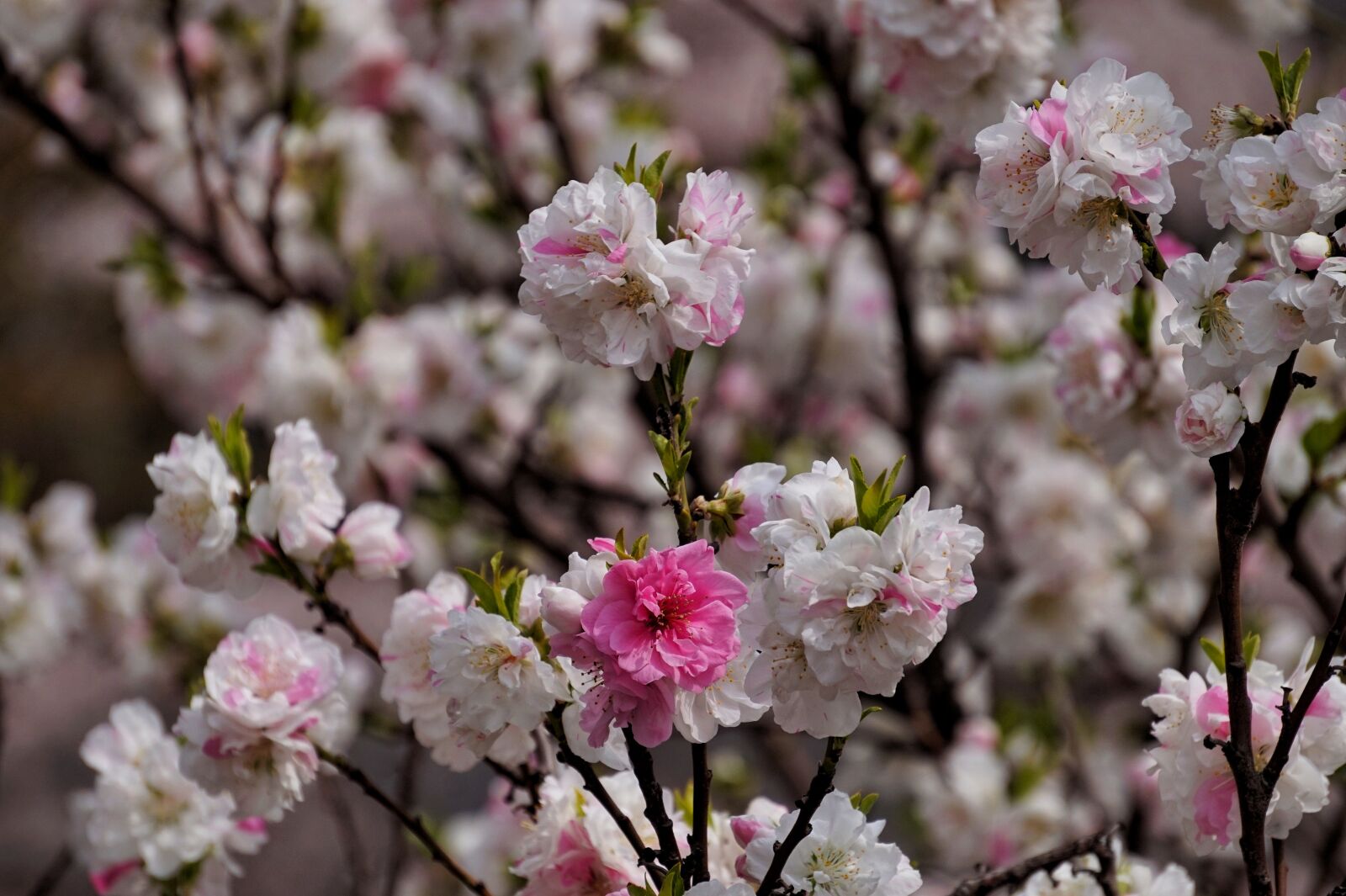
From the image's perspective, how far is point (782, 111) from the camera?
2.32 m

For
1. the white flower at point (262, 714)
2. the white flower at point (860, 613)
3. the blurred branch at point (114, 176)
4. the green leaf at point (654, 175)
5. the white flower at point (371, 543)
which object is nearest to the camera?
the white flower at point (860, 613)

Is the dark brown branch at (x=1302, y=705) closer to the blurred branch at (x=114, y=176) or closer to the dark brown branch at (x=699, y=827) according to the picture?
the dark brown branch at (x=699, y=827)

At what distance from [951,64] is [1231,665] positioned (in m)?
0.68

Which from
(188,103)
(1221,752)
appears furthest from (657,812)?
(188,103)

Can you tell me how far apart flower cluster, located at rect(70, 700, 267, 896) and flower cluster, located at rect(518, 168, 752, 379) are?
553 mm

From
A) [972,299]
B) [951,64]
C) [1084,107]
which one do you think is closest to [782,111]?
[972,299]

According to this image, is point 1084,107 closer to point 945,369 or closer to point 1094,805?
point 1094,805

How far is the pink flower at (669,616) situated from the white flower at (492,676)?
0.07 m

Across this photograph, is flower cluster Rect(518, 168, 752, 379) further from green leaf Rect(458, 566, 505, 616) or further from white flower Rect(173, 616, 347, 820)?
white flower Rect(173, 616, 347, 820)

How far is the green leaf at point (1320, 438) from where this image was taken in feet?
4.01

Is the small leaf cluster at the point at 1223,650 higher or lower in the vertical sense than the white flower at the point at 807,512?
lower

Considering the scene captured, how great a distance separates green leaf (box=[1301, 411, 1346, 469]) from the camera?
122cm

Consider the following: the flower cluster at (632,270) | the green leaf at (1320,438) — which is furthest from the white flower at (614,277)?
the green leaf at (1320,438)

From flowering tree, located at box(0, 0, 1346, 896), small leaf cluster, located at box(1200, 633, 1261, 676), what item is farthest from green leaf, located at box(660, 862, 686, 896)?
small leaf cluster, located at box(1200, 633, 1261, 676)
